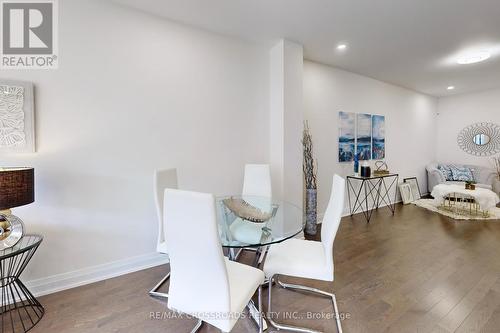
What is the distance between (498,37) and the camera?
9.65ft

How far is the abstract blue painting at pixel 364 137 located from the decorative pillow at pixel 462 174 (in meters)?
2.74

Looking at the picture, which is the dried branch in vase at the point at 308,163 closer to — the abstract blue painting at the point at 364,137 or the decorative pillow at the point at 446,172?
the abstract blue painting at the point at 364,137

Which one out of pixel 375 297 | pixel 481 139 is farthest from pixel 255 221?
pixel 481 139

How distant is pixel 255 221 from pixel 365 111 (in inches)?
145

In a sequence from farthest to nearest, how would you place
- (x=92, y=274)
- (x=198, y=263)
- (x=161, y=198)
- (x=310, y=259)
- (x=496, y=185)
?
(x=496, y=185), (x=92, y=274), (x=161, y=198), (x=310, y=259), (x=198, y=263)

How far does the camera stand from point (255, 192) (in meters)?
2.88

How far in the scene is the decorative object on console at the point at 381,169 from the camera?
4.59 m

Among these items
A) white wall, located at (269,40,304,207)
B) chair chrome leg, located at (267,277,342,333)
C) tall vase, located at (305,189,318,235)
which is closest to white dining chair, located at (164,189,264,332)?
chair chrome leg, located at (267,277,342,333)

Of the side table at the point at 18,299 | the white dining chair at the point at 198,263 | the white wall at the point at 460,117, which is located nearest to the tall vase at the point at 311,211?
the white dining chair at the point at 198,263

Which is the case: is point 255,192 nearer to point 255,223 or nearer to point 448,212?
point 255,223

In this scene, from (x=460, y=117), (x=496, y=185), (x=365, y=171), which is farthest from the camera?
(x=460, y=117)

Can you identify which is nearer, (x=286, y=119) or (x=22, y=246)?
(x=22, y=246)

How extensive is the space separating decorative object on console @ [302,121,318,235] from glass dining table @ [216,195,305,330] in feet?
3.52

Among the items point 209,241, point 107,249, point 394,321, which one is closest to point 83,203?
point 107,249
